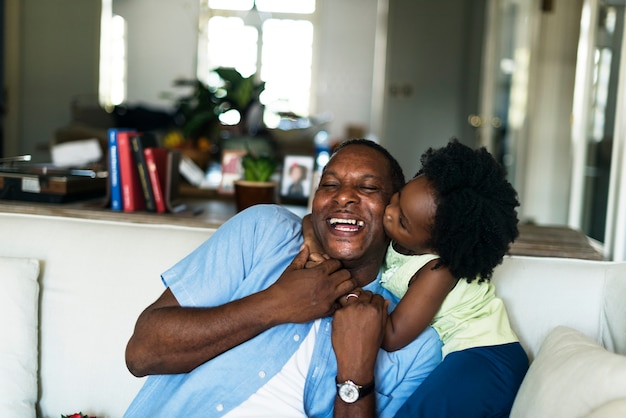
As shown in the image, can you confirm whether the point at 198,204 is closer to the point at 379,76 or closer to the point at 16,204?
the point at 16,204

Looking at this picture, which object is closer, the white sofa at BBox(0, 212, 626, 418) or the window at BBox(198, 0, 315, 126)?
the white sofa at BBox(0, 212, 626, 418)

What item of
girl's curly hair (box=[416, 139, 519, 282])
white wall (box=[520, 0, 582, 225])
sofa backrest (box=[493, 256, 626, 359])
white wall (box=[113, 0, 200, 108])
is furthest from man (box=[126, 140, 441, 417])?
white wall (box=[113, 0, 200, 108])

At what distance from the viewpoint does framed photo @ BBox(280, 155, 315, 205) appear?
2.58m

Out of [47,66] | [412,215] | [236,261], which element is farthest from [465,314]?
[47,66]

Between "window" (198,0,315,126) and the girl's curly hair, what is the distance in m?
8.74

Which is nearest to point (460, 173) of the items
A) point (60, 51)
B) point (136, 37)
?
point (60, 51)

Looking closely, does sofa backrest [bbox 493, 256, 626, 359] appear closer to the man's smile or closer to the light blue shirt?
the light blue shirt

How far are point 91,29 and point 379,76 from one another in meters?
3.30

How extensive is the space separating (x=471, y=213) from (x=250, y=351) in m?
0.49

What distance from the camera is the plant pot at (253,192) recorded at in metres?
2.23

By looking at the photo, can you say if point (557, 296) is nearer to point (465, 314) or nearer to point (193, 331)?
point (465, 314)

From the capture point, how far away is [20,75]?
7.86 meters

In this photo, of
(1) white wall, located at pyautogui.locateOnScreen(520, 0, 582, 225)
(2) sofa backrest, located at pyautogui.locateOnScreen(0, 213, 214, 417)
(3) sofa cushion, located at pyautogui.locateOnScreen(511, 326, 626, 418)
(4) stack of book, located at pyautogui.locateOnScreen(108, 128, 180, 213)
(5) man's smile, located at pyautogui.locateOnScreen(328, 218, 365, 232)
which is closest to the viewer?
(3) sofa cushion, located at pyautogui.locateOnScreen(511, 326, 626, 418)

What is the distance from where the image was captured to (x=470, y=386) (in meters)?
1.35
